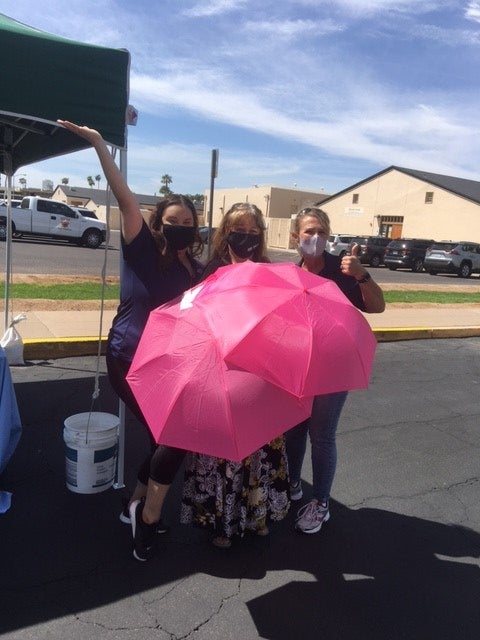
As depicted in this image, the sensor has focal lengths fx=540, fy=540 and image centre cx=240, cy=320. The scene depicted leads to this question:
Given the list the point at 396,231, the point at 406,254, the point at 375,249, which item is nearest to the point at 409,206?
the point at 396,231

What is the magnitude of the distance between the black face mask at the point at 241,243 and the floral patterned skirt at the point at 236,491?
0.99 m

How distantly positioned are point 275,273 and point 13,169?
4.73 m

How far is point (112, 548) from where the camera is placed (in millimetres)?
2891

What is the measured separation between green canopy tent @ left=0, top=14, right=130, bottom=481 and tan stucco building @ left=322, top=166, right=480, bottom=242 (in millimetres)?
35447

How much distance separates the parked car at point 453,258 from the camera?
24.8 meters

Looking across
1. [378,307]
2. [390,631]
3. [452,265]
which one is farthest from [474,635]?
[452,265]

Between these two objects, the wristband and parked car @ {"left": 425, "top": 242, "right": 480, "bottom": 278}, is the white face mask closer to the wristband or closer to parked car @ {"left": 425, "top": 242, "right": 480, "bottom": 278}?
the wristband

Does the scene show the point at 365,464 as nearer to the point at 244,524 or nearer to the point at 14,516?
the point at 244,524

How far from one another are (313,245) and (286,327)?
0.93 m

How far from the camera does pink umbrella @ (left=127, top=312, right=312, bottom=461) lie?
1984mm

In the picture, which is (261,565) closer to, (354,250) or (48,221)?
(354,250)

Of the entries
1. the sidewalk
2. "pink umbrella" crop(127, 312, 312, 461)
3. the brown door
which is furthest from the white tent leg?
the brown door

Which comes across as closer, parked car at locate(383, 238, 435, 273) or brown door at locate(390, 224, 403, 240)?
parked car at locate(383, 238, 435, 273)

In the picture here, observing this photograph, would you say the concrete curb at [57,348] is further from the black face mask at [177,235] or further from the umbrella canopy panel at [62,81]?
the black face mask at [177,235]
